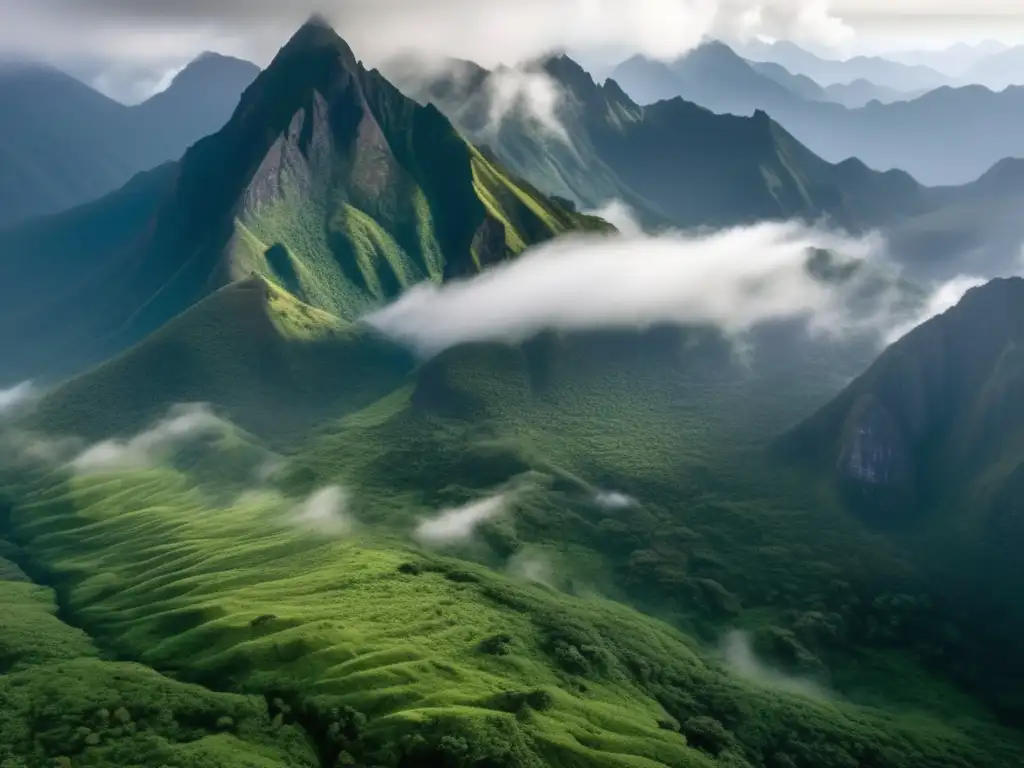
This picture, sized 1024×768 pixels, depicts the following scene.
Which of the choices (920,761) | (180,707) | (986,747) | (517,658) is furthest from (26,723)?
(986,747)

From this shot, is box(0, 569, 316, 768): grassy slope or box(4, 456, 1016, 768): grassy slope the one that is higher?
box(4, 456, 1016, 768): grassy slope

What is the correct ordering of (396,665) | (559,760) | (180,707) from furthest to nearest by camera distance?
(396,665)
(180,707)
(559,760)

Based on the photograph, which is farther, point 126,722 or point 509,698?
point 509,698

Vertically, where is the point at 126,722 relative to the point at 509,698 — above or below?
below

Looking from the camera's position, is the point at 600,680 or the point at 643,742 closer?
the point at 643,742

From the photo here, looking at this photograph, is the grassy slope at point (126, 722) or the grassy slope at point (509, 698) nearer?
the grassy slope at point (126, 722)

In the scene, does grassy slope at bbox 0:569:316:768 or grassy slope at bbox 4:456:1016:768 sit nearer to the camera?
grassy slope at bbox 0:569:316:768

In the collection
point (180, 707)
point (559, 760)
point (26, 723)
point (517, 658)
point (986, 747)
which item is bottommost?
point (26, 723)

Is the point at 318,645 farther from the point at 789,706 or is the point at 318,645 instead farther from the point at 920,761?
the point at 920,761

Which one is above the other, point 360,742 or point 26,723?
point 360,742

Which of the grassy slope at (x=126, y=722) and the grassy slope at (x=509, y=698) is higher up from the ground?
the grassy slope at (x=509, y=698)

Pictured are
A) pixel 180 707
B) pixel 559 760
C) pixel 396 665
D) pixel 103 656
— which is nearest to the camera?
pixel 559 760
